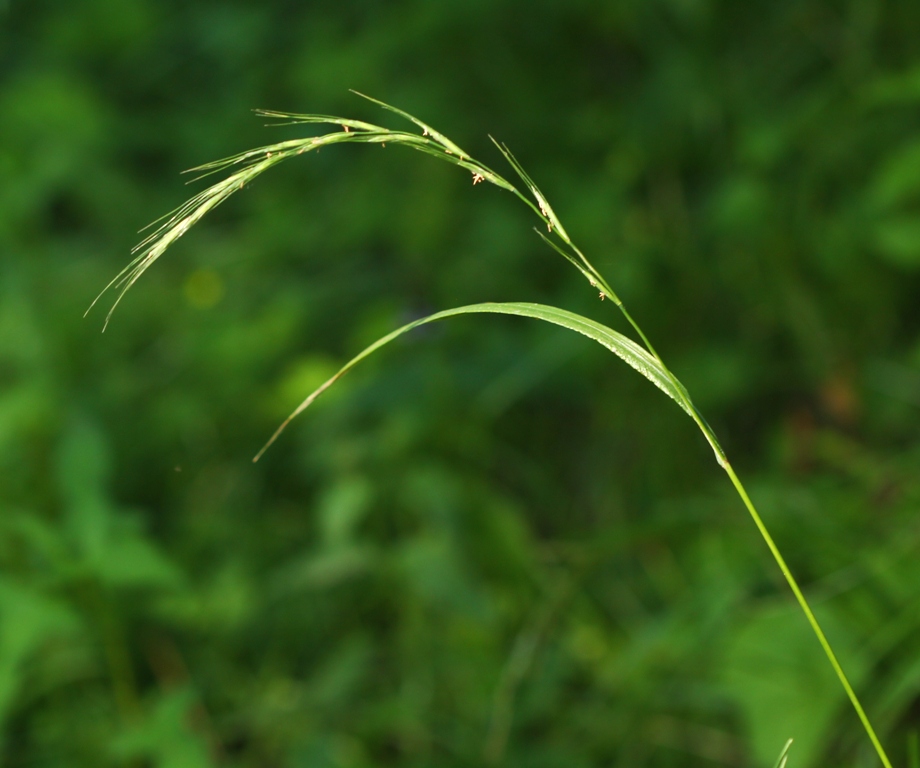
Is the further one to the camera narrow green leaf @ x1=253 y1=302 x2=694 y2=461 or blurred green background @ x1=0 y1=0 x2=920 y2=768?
blurred green background @ x1=0 y1=0 x2=920 y2=768

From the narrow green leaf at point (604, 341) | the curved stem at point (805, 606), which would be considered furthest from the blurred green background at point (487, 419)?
the narrow green leaf at point (604, 341)

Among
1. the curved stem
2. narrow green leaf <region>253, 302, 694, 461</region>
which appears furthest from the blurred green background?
narrow green leaf <region>253, 302, 694, 461</region>

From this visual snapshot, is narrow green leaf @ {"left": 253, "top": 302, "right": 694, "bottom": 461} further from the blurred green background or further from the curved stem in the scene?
the blurred green background

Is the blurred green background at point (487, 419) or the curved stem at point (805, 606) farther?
the blurred green background at point (487, 419)

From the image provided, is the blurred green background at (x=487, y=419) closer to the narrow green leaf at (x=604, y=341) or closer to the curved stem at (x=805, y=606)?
the curved stem at (x=805, y=606)

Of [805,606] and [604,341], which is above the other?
[604,341]

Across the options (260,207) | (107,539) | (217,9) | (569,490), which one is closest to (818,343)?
(569,490)

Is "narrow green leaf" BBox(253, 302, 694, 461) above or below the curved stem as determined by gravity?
above

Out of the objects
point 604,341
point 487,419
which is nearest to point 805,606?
point 604,341

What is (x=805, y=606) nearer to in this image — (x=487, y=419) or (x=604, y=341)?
(x=604, y=341)
